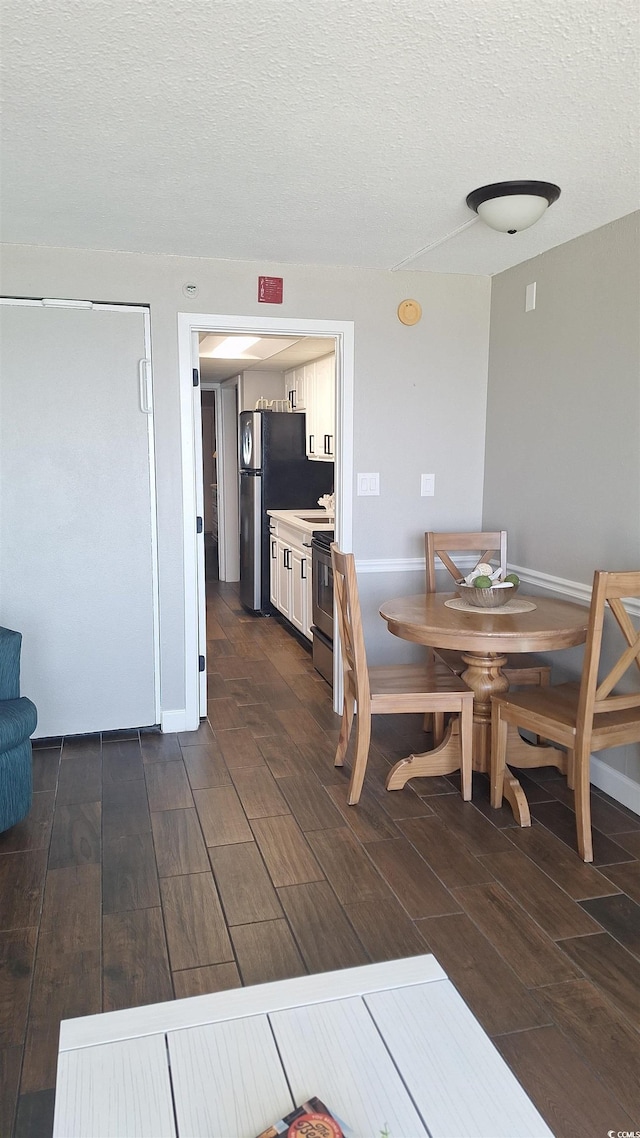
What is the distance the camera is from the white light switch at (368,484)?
4.01 meters

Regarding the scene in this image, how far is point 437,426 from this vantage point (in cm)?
410

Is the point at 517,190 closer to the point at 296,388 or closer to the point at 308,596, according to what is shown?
the point at 308,596

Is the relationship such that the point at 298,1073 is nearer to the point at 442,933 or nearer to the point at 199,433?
the point at 442,933

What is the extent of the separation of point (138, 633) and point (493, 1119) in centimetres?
304

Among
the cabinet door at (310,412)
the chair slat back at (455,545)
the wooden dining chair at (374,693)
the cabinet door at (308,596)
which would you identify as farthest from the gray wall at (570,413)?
the cabinet door at (310,412)

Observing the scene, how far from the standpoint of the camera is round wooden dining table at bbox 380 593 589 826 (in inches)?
112

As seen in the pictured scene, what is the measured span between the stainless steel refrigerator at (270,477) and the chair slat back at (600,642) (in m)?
4.19

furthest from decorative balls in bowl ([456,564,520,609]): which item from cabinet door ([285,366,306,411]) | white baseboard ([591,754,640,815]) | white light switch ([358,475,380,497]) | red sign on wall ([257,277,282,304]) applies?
cabinet door ([285,366,306,411])

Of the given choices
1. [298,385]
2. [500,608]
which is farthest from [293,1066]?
[298,385]

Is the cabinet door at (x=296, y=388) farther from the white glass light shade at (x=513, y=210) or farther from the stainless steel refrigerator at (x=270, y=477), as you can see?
the white glass light shade at (x=513, y=210)

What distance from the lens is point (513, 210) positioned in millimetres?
2682

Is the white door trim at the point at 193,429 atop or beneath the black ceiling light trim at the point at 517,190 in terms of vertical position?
beneath

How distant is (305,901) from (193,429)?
2.27 metres

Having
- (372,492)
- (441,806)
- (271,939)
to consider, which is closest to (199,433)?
(372,492)
